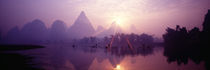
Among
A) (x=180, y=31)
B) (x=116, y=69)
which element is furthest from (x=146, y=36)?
(x=116, y=69)

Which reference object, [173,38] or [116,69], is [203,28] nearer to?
[173,38]

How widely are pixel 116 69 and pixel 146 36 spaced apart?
103954 millimetres

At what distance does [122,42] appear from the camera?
357 ft

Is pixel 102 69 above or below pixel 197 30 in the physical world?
below

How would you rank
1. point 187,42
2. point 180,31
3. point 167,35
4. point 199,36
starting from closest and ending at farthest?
point 199,36 < point 187,42 < point 180,31 < point 167,35

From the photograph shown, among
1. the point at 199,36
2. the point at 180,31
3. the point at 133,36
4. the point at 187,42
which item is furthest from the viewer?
the point at 133,36

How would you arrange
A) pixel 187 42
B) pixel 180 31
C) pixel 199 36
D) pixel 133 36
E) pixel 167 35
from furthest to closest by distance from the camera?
pixel 133 36
pixel 167 35
pixel 180 31
pixel 187 42
pixel 199 36

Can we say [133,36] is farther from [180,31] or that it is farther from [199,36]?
[199,36]

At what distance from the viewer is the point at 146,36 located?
110m

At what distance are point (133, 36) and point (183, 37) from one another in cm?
3981

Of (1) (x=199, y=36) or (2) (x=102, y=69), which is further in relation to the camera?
(1) (x=199, y=36)

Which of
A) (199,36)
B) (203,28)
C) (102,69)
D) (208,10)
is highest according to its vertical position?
(208,10)

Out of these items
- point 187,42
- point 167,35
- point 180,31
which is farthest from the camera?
point 167,35

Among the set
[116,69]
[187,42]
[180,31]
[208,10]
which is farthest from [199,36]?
[116,69]
